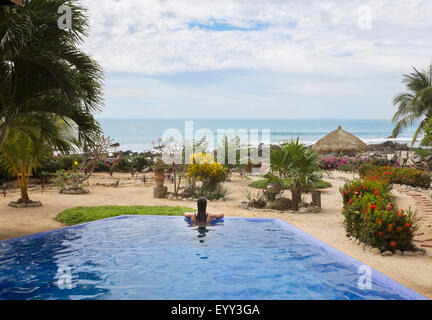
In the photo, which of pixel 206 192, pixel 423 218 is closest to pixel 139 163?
pixel 206 192

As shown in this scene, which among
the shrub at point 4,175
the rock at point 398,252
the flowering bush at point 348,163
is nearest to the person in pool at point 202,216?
the rock at point 398,252

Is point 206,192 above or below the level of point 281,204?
above

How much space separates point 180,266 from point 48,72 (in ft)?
15.8

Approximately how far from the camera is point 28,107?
26.9ft

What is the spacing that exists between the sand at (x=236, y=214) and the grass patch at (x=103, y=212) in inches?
12.0

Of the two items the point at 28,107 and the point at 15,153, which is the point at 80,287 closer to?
the point at 28,107

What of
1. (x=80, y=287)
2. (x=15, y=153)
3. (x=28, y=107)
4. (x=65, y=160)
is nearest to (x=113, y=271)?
(x=80, y=287)

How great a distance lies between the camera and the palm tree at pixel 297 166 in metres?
11.2

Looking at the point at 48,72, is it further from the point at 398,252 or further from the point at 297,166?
the point at 398,252

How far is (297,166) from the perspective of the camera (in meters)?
11.3

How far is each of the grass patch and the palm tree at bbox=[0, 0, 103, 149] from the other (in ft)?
7.24

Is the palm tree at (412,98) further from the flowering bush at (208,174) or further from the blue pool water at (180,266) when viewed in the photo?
the blue pool water at (180,266)

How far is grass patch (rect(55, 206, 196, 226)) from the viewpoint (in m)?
9.73

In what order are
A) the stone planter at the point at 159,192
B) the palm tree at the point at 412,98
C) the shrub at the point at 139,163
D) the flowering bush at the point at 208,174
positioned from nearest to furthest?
1. the stone planter at the point at 159,192
2. the flowering bush at the point at 208,174
3. the shrub at the point at 139,163
4. the palm tree at the point at 412,98
